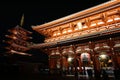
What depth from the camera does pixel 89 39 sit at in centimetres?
1102

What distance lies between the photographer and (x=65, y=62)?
15906 mm

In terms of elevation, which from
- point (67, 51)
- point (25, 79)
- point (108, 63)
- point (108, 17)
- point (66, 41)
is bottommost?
point (25, 79)

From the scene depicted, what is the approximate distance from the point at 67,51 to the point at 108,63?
5.38 m

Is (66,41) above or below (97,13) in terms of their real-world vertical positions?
below

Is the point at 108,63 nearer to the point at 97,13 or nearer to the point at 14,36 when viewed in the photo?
the point at 97,13

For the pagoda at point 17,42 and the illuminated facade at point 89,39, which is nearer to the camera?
the illuminated facade at point 89,39

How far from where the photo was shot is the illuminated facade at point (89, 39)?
11.0 m

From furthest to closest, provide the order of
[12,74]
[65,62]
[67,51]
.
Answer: [65,62]
[67,51]
[12,74]

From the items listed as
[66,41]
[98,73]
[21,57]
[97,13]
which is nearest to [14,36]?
[21,57]

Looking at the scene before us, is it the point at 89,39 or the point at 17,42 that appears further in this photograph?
the point at 17,42

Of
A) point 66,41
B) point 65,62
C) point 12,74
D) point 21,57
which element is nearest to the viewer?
point 12,74

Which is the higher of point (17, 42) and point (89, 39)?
point (17, 42)

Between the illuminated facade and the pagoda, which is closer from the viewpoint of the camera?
the illuminated facade

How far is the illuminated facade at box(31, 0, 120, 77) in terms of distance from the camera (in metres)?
11.0
